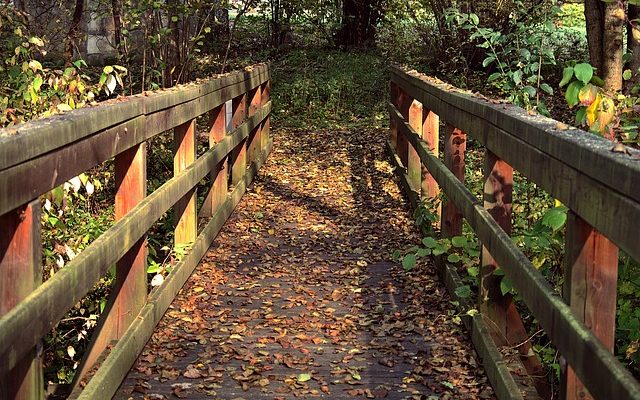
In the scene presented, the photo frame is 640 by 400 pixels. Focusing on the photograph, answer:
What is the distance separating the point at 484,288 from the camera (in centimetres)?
473

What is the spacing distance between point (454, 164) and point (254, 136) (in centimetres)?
547

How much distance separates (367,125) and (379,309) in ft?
34.9

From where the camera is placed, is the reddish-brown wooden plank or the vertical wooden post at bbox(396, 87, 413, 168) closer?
the reddish-brown wooden plank

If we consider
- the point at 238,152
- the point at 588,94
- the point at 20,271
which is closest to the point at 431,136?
the point at 238,152

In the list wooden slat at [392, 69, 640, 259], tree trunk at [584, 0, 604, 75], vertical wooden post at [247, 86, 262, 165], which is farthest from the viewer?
vertical wooden post at [247, 86, 262, 165]

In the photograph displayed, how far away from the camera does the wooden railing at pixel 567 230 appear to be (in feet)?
8.06

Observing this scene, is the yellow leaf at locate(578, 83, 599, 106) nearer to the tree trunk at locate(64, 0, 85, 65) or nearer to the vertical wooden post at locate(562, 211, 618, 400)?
the vertical wooden post at locate(562, 211, 618, 400)

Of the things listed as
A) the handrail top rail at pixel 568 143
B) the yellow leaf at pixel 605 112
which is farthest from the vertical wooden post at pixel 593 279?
the yellow leaf at pixel 605 112

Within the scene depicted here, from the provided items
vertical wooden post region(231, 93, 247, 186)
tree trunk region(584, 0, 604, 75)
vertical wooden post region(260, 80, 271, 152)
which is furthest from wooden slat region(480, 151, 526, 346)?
vertical wooden post region(260, 80, 271, 152)

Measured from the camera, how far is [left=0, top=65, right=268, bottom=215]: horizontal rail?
9.20ft

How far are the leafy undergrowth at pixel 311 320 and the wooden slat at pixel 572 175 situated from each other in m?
1.13

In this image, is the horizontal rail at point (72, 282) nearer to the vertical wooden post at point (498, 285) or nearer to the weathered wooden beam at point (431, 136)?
the vertical wooden post at point (498, 285)

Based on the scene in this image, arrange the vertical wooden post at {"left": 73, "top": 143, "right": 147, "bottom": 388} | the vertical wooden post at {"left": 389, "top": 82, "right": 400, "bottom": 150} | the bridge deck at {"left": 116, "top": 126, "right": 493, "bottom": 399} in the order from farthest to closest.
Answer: the vertical wooden post at {"left": 389, "top": 82, "right": 400, "bottom": 150} → the bridge deck at {"left": 116, "top": 126, "right": 493, "bottom": 399} → the vertical wooden post at {"left": 73, "top": 143, "right": 147, "bottom": 388}

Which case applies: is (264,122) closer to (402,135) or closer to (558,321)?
(402,135)
